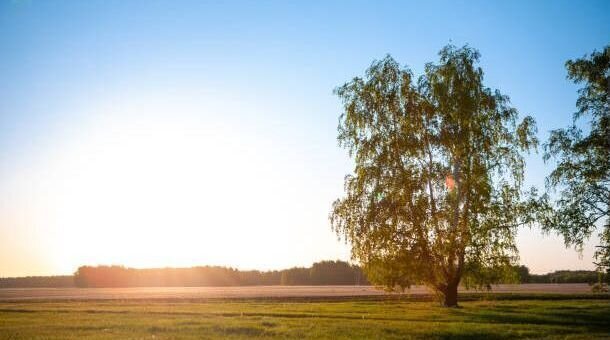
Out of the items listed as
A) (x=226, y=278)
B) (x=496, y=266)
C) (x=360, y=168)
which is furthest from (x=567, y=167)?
(x=226, y=278)

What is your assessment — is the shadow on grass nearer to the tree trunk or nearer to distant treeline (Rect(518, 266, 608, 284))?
the tree trunk

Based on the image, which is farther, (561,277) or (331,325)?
(561,277)

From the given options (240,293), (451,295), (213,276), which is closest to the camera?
(451,295)

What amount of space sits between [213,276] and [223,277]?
7.38 ft

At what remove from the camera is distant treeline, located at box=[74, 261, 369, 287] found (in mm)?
107750

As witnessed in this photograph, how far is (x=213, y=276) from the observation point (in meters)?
124

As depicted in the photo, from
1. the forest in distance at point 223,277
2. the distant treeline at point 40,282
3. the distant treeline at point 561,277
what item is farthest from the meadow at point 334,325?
the distant treeline at point 40,282

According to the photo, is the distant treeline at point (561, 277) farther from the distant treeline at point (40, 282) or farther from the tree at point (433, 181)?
the distant treeline at point (40, 282)

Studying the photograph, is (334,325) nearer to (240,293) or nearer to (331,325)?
(331,325)

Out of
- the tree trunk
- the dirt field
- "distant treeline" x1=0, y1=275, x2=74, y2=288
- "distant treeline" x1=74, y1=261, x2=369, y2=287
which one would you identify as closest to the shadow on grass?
the tree trunk

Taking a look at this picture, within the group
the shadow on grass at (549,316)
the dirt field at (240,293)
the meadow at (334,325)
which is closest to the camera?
the meadow at (334,325)

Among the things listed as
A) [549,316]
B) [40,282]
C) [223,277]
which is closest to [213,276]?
[223,277]

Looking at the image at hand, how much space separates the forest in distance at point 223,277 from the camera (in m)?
106

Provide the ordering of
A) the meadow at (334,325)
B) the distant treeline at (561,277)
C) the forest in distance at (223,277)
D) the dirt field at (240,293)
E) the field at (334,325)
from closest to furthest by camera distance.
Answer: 1. the meadow at (334,325)
2. the field at (334,325)
3. the dirt field at (240,293)
4. the distant treeline at (561,277)
5. the forest in distance at (223,277)
